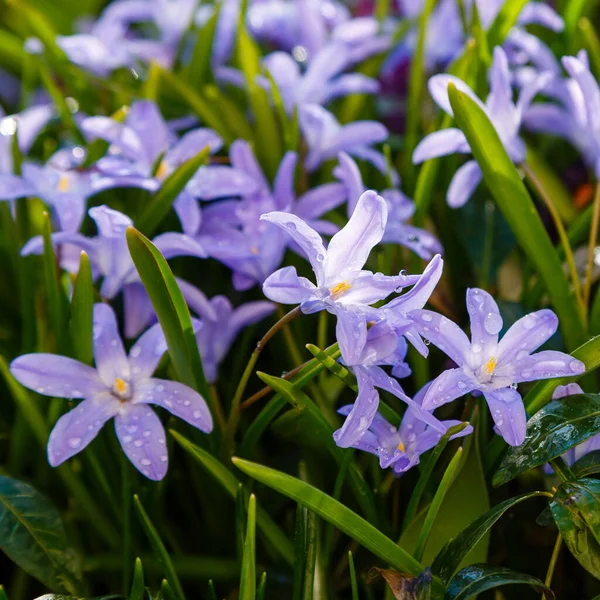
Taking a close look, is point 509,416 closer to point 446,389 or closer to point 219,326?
point 446,389

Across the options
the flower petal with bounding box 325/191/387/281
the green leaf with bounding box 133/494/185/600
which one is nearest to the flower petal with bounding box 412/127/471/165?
the flower petal with bounding box 325/191/387/281

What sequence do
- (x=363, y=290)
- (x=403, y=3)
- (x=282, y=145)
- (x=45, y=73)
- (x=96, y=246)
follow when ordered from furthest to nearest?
(x=403, y=3) → (x=45, y=73) → (x=282, y=145) → (x=96, y=246) → (x=363, y=290)

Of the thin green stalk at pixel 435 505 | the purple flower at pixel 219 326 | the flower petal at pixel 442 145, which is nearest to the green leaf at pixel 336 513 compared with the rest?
the thin green stalk at pixel 435 505

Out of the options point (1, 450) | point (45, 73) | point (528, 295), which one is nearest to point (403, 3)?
point (45, 73)

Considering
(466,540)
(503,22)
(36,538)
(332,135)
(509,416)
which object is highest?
(503,22)

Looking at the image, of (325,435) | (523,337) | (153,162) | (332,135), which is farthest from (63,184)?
(523,337)

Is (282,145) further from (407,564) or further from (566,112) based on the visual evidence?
(407,564)
